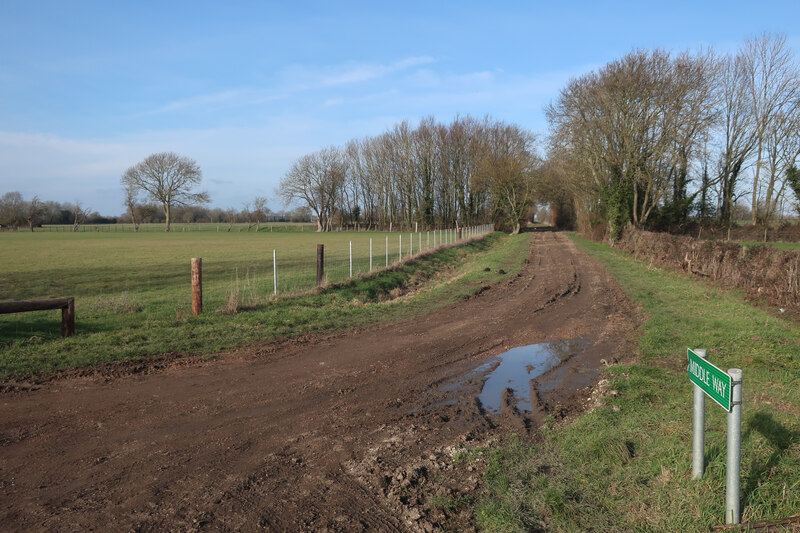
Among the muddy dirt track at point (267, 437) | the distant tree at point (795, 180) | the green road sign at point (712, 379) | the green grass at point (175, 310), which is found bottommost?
the muddy dirt track at point (267, 437)

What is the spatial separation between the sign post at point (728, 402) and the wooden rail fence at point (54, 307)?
979cm

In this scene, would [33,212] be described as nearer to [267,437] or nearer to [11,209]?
[11,209]

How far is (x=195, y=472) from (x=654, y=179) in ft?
132

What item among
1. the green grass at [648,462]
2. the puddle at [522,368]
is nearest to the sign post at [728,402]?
the green grass at [648,462]

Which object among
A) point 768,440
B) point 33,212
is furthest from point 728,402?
point 33,212

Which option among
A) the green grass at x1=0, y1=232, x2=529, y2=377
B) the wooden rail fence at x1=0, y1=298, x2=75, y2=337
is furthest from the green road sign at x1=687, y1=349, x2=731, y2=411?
the wooden rail fence at x1=0, y1=298, x2=75, y2=337

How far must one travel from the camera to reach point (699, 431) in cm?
370

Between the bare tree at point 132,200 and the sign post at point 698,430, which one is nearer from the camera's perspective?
the sign post at point 698,430

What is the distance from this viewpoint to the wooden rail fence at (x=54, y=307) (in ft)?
28.2

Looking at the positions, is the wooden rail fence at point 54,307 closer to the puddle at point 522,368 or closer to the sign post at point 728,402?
the puddle at point 522,368

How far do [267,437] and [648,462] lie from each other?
3.57m

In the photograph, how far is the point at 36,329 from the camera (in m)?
9.60

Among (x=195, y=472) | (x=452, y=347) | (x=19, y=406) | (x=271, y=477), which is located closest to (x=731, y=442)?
(x=271, y=477)

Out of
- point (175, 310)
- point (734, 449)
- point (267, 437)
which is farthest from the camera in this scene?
point (175, 310)
